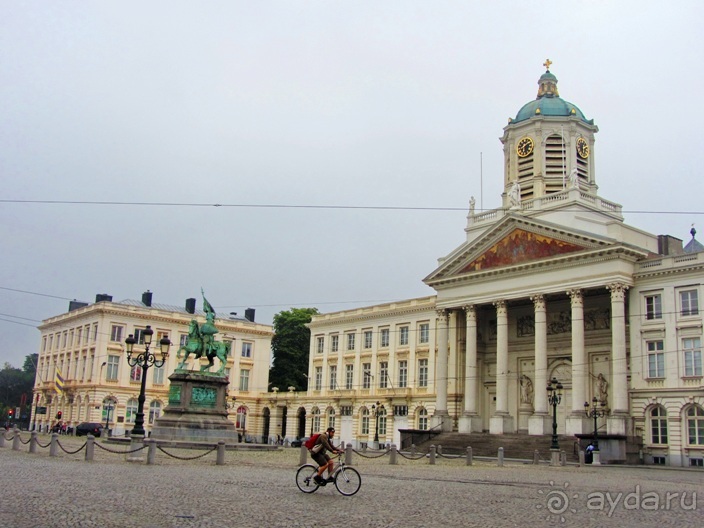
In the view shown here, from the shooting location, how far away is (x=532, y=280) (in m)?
51.9

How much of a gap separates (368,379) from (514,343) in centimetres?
1653

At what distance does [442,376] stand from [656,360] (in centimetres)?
1563

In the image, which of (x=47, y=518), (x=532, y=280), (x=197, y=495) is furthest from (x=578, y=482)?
(x=532, y=280)

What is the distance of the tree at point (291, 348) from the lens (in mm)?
90625

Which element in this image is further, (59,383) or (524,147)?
(59,383)

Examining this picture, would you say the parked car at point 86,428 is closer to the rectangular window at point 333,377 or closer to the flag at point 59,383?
the flag at point 59,383

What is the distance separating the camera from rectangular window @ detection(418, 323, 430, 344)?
64.6m

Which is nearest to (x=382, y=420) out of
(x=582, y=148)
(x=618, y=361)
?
(x=618, y=361)

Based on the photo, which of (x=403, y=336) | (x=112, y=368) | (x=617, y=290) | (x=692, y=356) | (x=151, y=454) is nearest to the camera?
(x=151, y=454)

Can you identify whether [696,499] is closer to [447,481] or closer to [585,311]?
[447,481]

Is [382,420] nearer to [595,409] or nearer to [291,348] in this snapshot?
[595,409]

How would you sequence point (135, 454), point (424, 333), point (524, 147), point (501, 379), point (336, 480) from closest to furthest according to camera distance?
point (336, 480)
point (135, 454)
point (501, 379)
point (524, 147)
point (424, 333)

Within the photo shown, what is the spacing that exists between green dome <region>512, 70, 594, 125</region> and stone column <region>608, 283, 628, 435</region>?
1994 cm

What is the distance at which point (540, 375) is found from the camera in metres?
49.9
